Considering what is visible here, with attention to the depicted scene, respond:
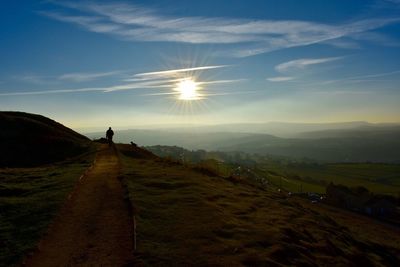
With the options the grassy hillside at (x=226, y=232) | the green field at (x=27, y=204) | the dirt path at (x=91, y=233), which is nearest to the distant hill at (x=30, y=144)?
the green field at (x=27, y=204)

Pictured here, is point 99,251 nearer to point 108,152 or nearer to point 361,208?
point 108,152

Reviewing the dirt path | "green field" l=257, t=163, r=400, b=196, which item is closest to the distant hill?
the dirt path

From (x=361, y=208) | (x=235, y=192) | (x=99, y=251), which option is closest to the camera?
(x=99, y=251)

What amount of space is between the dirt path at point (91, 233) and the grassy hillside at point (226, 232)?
2.31 feet

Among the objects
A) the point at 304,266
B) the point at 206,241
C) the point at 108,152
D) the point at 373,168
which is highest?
the point at 108,152

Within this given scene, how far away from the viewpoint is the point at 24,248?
13.2m

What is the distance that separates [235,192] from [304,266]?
12059mm

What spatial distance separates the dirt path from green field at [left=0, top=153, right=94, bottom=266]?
1.84 feet

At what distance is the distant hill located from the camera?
41844mm

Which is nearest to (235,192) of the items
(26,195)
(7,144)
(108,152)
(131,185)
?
(131,185)

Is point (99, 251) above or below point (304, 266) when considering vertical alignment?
above

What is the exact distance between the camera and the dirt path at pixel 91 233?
40.7 feet

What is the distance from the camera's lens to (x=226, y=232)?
51.3 ft

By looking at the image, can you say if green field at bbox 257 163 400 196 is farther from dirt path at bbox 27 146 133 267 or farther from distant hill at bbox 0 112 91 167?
dirt path at bbox 27 146 133 267
